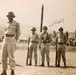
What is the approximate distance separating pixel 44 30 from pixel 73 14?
0.44 m

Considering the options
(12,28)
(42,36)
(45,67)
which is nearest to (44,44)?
(42,36)

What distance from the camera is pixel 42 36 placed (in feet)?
12.2

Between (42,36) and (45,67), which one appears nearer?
(45,67)

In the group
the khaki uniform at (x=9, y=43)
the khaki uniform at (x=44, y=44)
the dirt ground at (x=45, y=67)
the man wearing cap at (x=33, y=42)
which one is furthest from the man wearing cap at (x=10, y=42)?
the khaki uniform at (x=44, y=44)

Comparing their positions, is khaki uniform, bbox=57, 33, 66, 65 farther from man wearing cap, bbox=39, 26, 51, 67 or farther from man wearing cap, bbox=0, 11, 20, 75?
man wearing cap, bbox=0, 11, 20, 75

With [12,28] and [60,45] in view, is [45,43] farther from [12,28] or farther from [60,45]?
[12,28]

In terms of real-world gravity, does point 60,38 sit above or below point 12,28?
below

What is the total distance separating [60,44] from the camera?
377 cm

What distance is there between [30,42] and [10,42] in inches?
31.9

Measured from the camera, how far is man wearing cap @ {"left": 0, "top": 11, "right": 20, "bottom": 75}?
300cm

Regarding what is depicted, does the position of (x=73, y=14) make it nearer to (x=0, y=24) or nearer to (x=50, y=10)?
(x=50, y=10)

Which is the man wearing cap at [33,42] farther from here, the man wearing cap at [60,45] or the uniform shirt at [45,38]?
the man wearing cap at [60,45]

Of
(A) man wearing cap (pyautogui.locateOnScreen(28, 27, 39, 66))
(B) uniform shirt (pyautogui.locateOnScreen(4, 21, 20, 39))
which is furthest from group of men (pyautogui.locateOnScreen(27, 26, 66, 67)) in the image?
(B) uniform shirt (pyautogui.locateOnScreen(4, 21, 20, 39))

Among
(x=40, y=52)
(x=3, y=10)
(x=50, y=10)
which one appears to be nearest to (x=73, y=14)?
(x=50, y=10)
